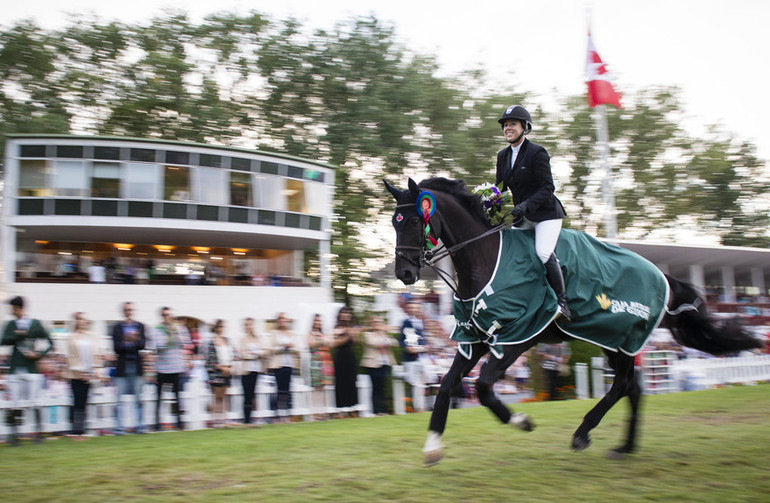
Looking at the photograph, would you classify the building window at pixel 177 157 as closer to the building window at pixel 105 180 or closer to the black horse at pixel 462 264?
the building window at pixel 105 180

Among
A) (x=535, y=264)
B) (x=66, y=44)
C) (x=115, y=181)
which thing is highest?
(x=66, y=44)

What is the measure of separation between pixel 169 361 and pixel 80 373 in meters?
1.11

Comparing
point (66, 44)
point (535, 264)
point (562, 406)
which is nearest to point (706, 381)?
point (562, 406)

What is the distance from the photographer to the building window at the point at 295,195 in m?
27.3

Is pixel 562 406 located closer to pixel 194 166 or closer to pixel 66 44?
pixel 194 166

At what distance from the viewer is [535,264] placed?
5094 millimetres

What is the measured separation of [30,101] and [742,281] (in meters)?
35.5

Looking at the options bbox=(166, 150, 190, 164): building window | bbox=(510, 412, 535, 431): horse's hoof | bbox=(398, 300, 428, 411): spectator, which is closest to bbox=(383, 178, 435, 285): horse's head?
bbox=(510, 412, 535, 431): horse's hoof

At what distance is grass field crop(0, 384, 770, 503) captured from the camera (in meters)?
4.07

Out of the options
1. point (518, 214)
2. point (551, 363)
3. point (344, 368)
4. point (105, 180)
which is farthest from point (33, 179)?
point (518, 214)

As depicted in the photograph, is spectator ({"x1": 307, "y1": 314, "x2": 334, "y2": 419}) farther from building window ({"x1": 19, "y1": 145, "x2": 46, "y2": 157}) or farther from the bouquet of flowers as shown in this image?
building window ({"x1": 19, "y1": 145, "x2": 46, "y2": 157})

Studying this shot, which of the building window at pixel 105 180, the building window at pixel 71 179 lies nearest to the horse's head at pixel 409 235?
the building window at pixel 105 180

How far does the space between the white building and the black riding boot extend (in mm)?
18131

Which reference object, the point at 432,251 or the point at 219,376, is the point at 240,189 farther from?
the point at 432,251
